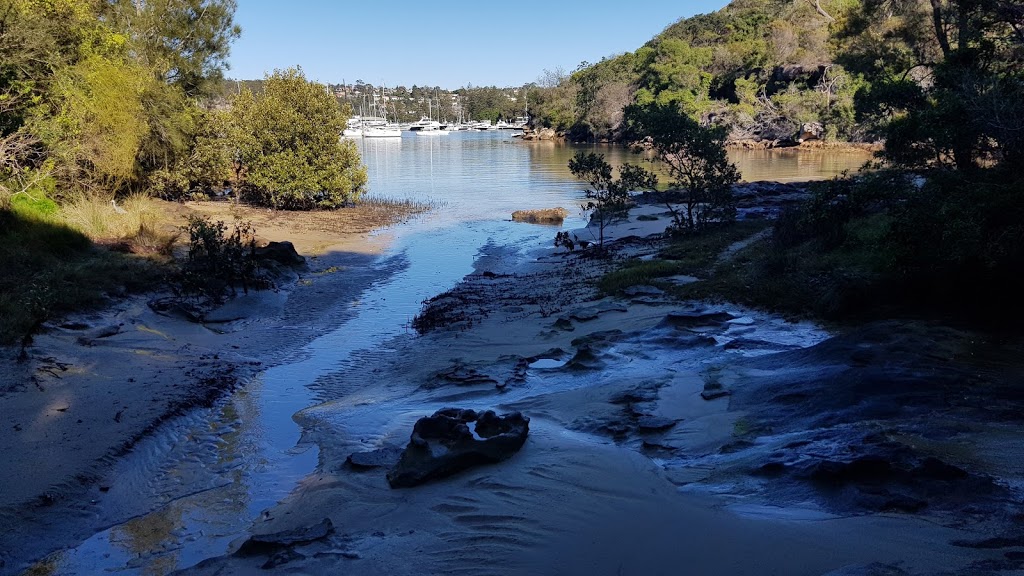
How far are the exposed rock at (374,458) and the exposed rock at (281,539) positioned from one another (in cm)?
131

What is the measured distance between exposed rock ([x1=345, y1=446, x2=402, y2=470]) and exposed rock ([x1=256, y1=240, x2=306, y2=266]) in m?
11.9

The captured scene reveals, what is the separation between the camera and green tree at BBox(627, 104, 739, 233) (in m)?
19.3

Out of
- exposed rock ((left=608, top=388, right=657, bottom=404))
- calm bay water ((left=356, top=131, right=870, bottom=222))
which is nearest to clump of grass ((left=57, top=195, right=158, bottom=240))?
calm bay water ((left=356, top=131, right=870, bottom=222))

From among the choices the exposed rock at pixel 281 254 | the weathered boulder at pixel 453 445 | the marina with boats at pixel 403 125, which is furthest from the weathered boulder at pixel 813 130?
the weathered boulder at pixel 453 445

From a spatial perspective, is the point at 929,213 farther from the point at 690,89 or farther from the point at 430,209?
the point at 690,89

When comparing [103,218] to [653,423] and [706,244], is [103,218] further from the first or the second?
[653,423]

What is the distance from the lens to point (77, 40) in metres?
19.8

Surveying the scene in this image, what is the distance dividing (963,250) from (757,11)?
10533 cm

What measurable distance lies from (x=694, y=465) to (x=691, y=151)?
14854 mm

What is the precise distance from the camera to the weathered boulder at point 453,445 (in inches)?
258

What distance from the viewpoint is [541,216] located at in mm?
31359

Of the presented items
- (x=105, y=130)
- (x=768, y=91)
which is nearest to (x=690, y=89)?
(x=768, y=91)

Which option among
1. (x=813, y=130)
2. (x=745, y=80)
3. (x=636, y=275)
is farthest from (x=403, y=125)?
(x=636, y=275)

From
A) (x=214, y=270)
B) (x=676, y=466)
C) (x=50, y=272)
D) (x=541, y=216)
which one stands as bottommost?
(x=676, y=466)
